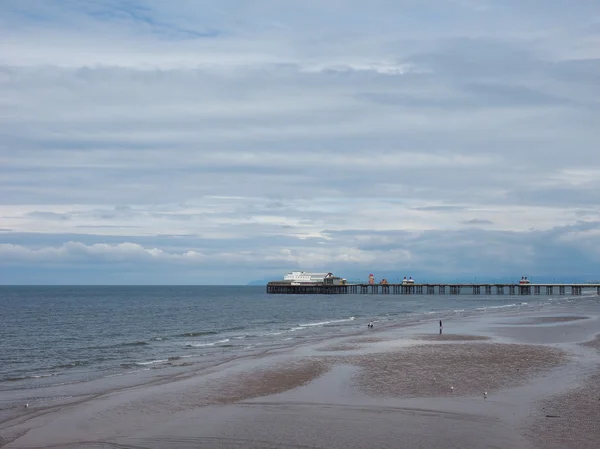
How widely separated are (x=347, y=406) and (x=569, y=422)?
6.94 m

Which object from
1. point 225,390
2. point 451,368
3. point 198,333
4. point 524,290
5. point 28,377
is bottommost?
point 28,377

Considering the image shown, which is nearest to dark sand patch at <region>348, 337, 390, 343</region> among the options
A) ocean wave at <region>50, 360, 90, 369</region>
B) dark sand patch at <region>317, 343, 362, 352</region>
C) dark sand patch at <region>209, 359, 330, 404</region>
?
dark sand patch at <region>317, 343, 362, 352</region>

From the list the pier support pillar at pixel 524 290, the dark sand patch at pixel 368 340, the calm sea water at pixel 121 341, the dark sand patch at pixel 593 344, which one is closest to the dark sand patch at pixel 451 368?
the dark sand patch at pixel 593 344

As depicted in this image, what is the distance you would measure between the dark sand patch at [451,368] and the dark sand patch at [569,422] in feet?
9.36

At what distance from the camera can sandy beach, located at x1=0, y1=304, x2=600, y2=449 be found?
17.7 metres

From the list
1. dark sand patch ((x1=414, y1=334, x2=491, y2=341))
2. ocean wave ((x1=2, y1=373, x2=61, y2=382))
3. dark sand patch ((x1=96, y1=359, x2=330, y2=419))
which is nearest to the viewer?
dark sand patch ((x1=96, y1=359, x2=330, y2=419))

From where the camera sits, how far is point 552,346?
3791 cm

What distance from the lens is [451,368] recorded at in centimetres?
2930

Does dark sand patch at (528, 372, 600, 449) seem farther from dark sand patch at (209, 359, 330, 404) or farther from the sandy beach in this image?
dark sand patch at (209, 359, 330, 404)

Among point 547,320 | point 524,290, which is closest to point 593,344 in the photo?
point 547,320

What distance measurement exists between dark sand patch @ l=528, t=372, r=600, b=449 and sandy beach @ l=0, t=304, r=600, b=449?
0.10 ft

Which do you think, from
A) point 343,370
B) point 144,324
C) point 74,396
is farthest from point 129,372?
point 144,324

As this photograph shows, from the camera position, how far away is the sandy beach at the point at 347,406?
17.7m

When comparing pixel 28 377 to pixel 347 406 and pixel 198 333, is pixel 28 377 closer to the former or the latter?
pixel 347 406
